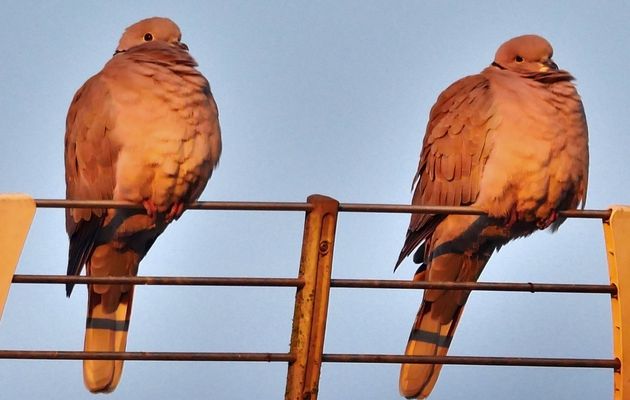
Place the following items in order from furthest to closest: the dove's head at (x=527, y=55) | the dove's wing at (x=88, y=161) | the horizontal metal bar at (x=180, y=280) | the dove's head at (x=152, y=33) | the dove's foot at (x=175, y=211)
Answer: the dove's head at (x=527, y=55) → the dove's head at (x=152, y=33) → the dove's wing at (x=88, y=161) → the dove's foot at (x=175, y=211) → the horizontal metal bar at (x=180, y=280)

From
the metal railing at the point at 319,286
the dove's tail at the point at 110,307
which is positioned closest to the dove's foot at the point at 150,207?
the dove's tail at the point at 110,307

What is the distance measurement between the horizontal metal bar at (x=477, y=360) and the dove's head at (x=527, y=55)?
2433mm

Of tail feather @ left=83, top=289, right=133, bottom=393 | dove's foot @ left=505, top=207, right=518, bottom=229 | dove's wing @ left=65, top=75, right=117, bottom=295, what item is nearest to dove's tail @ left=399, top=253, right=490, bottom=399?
dove's foot @ left=505, top=207, right=518, bottom=229

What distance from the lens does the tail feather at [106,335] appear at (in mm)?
5012

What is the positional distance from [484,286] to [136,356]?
41.0 inches

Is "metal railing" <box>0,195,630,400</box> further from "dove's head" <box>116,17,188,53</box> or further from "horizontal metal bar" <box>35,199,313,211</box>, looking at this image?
"dove's head" <box>116,17,188,53</box>

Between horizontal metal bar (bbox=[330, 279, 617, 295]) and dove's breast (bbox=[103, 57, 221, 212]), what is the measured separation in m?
1.56

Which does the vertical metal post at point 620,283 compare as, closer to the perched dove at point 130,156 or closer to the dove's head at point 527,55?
the perched dove at point 130,156

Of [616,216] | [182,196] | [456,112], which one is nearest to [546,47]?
[456,112]

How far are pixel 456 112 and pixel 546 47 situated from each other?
1.76 feet

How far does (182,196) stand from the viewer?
16.6ft

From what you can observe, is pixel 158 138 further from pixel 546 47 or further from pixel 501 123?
pixel 546 47

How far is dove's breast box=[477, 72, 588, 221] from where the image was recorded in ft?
17.2

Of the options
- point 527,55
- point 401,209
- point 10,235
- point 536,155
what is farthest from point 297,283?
point 527,55
